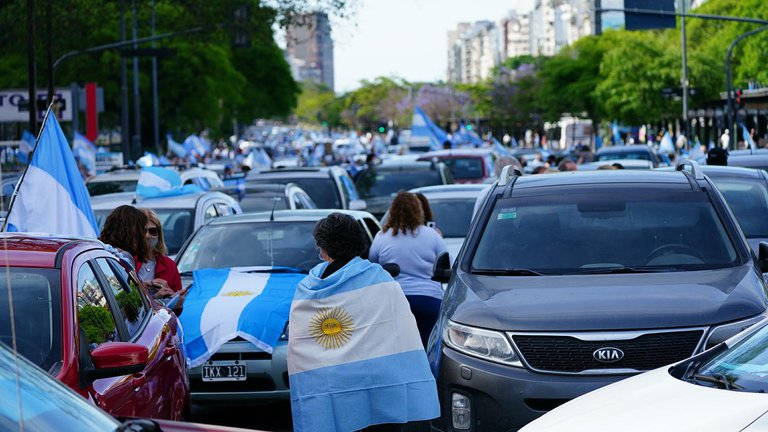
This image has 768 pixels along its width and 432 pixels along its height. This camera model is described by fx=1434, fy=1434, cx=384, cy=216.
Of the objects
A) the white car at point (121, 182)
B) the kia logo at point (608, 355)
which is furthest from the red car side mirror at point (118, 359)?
the white car at point (121, 182)

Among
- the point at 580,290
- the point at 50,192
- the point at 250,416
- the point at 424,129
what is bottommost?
the point at 250,416

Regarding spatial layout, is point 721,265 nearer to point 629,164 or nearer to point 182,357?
point 182,357

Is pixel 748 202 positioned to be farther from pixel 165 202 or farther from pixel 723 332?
pixel 165 202

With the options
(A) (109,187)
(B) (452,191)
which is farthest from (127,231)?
(A) (109,187)

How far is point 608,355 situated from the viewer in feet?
22.5

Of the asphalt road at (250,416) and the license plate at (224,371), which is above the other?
the license plate at (224,371)

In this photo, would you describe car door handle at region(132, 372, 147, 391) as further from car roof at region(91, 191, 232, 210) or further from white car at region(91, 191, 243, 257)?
car roof at region(91, 191, 232, 210)

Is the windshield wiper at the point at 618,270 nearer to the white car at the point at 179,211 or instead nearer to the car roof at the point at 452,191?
the white car at the point at 179,211

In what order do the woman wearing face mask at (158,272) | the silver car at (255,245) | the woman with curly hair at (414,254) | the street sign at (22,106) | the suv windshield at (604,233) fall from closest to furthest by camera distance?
the suv windshield at (604,233), the woman wearing face mask at (158,272), the woman with curly hair at (414,254), the silver car at (255,245), the street sign at (22,106)

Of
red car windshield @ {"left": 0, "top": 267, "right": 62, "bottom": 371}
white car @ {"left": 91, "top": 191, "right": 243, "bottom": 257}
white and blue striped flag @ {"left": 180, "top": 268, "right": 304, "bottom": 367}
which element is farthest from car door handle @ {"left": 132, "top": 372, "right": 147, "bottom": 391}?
white car @ {"left": 91, "top": 191, "right": 243, "bottom": 257}

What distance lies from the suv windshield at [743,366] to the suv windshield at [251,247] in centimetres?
594

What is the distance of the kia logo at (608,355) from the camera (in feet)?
22.4

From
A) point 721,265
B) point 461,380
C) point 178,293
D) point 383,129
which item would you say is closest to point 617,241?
point 721,265

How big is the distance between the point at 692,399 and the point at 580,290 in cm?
242
